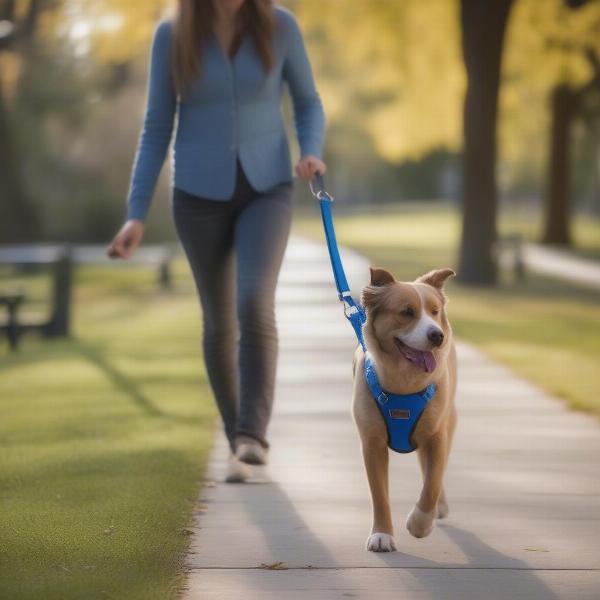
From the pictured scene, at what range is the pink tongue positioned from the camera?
4648 mm

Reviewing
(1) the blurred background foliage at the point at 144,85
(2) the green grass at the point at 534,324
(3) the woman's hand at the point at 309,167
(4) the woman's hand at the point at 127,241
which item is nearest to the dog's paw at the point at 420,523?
(3) the woman's hand at the point at 309,167

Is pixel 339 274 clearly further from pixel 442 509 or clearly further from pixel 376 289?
pixel 442 509

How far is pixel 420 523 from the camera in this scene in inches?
191

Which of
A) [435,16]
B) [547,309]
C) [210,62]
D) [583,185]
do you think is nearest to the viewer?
[210,62]

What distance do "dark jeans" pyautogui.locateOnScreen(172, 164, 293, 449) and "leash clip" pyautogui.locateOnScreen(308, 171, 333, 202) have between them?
13 centimetres

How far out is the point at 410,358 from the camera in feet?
15.2

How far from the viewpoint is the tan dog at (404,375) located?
463cm

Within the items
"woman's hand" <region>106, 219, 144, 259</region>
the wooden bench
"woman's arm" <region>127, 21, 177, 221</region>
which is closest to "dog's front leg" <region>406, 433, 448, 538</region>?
"woman's hand" <region>106, 219, 144, 259</region>

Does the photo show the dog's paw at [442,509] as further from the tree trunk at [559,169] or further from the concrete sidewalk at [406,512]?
the tree trunk at [559,169]

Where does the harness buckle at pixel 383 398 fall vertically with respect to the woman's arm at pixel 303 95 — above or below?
below

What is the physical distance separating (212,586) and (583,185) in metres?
70.3

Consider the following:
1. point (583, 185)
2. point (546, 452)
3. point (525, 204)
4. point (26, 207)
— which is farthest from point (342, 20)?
point (525, 204)

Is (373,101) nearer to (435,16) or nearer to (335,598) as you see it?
(435,16)

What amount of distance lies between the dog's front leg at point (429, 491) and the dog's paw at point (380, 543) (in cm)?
10
